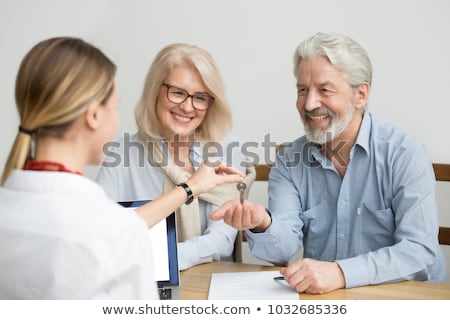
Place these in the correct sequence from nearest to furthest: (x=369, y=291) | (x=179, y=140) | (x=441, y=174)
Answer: (x=369, y=291) → (x=179, y=140) → (x=441, y=174)

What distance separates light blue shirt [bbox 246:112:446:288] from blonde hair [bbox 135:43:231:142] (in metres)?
0.21

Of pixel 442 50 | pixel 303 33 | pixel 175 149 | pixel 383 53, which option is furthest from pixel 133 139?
pixel 442 50

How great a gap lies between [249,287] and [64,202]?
0.56 metres

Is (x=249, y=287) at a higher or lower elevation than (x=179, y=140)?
lower

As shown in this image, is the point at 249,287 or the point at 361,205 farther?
the point at 361,205

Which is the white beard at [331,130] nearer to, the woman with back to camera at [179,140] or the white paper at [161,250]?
the woman with back to camera at [179,140]

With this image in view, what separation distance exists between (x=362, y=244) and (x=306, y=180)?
0.23 metres

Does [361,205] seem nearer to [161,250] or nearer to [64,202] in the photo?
[161,250]

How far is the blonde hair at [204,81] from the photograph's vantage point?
147 cm

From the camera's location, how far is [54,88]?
0.71 m

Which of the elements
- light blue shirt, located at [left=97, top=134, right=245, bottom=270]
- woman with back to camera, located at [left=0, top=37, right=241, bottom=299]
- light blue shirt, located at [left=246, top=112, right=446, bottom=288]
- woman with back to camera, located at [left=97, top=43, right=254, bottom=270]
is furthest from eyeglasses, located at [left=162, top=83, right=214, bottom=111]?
woman with back to camera, located at [left=0, top=37, right=241, bottom=299]

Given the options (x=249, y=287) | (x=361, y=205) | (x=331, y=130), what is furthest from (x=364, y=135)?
(x=249, y=287)

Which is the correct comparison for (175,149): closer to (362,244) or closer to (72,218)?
(362,244)

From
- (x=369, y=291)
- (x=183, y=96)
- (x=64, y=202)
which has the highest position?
(x=183, y=96)
